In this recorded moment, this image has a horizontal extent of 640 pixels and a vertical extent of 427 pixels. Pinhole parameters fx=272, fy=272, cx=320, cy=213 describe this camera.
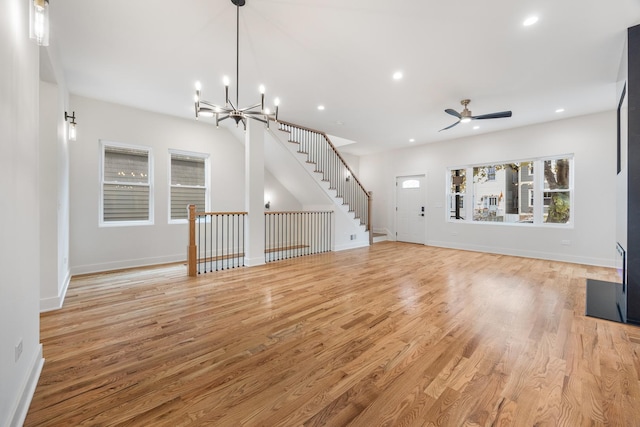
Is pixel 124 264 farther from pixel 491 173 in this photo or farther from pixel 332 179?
pixel 491 173

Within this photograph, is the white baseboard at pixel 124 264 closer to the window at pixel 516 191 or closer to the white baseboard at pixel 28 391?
the white baseboard at pixel 28 391

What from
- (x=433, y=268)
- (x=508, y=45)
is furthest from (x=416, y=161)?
(x=508, y=45)

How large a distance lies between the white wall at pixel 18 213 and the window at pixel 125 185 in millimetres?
3537

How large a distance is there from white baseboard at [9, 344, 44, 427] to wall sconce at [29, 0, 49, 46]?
6.44 ft

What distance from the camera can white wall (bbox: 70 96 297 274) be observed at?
4.69 meters

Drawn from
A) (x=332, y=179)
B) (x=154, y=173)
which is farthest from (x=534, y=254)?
(x=154, y=173)

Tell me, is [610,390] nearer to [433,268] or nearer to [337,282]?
[337,282]

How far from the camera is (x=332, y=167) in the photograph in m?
7.33

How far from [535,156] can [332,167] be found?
15.2ft

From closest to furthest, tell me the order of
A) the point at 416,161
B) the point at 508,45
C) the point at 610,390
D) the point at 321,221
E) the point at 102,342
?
the point at 610,390
the point at 102,342
the point at 508,45
the point at 321,221
the point at 416,161

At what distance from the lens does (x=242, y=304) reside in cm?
327

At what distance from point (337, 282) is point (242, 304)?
1515 millimetres

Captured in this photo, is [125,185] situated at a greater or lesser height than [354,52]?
lesser

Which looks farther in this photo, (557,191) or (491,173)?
(491,173)
